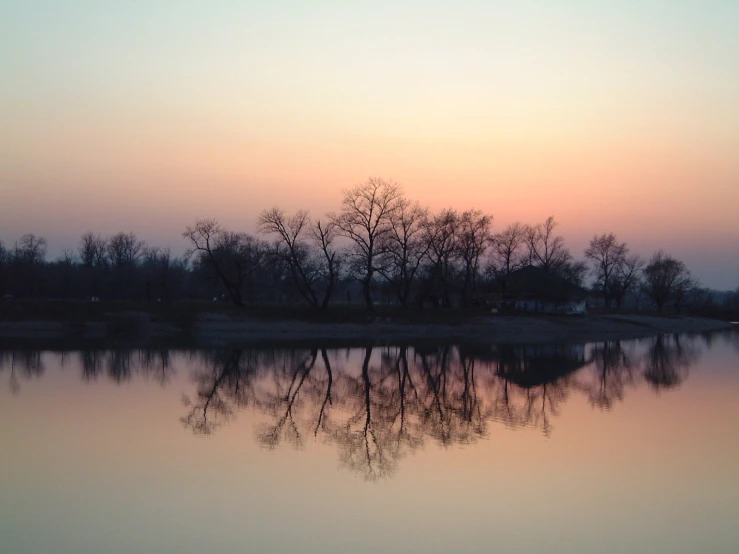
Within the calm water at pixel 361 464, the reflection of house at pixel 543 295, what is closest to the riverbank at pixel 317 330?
the reflection of house at pixel 543 295

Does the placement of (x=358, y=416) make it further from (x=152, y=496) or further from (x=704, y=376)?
(x=704, y=376)

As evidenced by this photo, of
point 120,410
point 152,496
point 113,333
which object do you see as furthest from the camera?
point 113,333

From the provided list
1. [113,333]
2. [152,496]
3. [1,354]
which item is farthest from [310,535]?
[113,333]

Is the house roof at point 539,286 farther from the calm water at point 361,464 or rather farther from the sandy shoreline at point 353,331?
the calm water at point 361,464

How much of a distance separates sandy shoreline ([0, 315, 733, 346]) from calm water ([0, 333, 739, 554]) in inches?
749

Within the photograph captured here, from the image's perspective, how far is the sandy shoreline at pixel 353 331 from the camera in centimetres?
4628

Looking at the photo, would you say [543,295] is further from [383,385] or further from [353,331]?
[383,385]

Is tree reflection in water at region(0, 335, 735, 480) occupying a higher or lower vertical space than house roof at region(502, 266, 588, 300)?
lower

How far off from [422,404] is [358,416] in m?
3.09

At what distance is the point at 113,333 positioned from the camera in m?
46.4

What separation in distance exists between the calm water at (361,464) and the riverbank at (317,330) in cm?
1893

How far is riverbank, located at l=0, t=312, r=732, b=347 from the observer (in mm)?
46219

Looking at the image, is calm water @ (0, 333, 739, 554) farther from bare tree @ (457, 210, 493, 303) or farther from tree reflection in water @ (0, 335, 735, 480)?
bare tree @ (457, 210, 493, 303)

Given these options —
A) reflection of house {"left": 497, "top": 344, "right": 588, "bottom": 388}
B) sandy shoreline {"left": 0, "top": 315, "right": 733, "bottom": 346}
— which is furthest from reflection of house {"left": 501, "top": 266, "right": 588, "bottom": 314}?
reflection of house {"left": 497, "top": 344, "right": 588, "bottom": 388}
